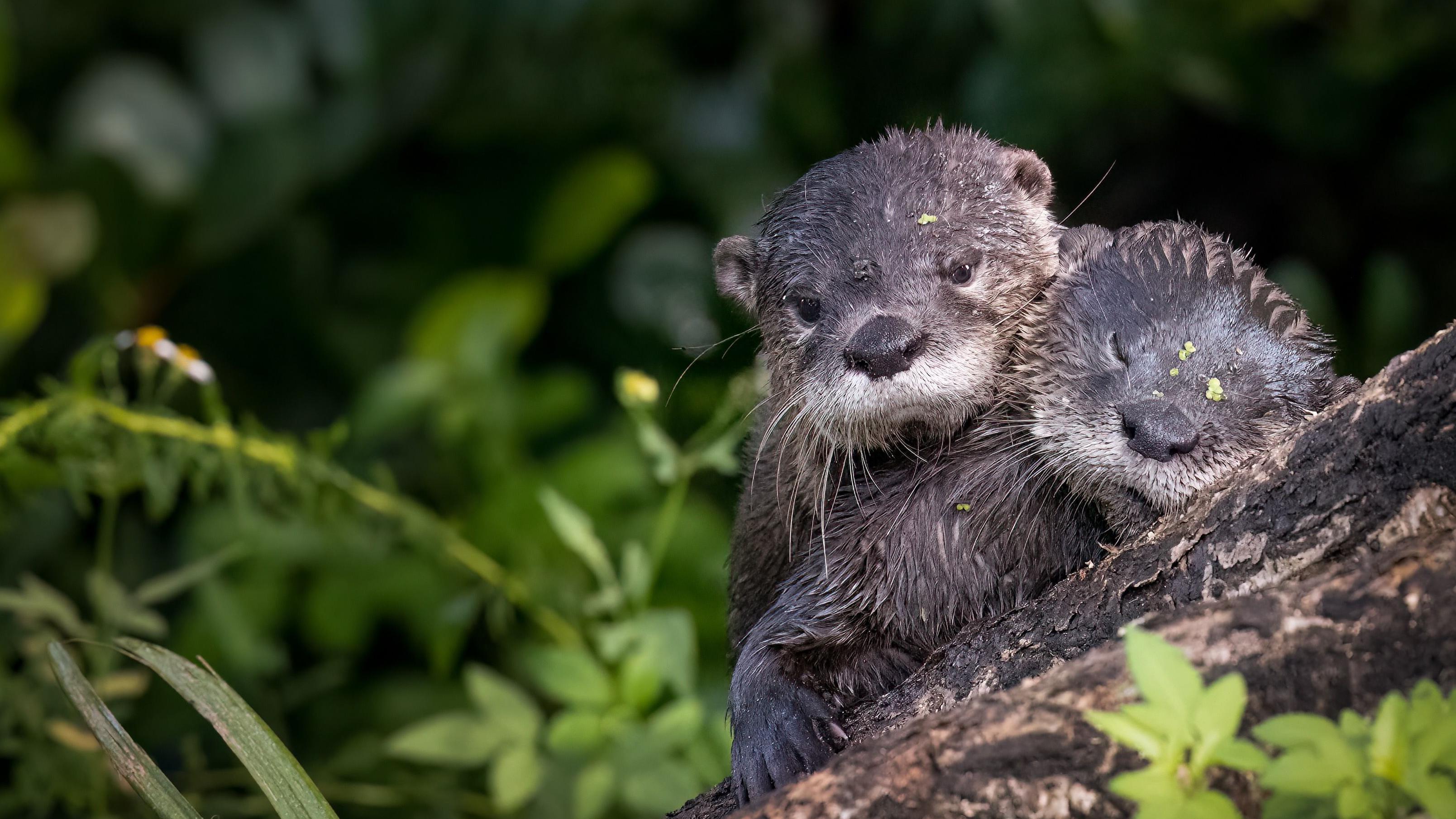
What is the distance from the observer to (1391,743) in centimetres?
76

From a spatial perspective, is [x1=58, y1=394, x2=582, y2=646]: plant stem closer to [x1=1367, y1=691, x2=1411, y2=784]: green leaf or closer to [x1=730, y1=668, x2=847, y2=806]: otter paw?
[x1=730, y1=668, x2=847, y2=806]: otter paw

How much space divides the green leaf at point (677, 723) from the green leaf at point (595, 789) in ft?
0.32

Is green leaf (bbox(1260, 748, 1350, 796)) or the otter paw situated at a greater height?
the otter paw

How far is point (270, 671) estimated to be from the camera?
2.69 metres

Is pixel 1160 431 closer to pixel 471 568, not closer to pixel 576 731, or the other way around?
pixel 576 731

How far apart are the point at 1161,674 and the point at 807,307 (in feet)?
3.25

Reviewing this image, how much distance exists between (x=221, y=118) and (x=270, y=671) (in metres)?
1.17

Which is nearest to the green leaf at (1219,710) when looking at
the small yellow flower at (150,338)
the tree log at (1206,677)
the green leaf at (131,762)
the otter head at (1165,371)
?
the tree log at (1206,677)

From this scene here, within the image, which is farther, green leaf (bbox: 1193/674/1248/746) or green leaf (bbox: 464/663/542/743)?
green leaf (bbox: 464/663/542/743)

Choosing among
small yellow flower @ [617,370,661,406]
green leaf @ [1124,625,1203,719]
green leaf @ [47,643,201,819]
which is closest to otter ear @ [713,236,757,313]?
small yellow flower @ [617,370,661,406]

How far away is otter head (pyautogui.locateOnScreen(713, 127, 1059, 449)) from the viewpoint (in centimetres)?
153

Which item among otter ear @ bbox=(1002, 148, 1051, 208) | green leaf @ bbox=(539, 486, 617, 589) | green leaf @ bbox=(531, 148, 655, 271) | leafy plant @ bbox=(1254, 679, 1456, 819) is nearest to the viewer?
leafy plant @ bbox=(1254, 679, 1456, 819)

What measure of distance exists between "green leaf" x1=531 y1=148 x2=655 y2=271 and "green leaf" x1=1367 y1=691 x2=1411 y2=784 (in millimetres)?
2278

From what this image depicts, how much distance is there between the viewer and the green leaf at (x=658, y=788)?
206cm
